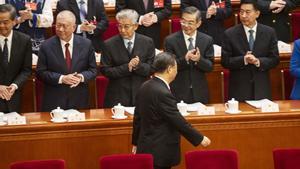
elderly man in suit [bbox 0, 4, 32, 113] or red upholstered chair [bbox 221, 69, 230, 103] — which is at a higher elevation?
elderly man in suit [bbox 0, 4, 32, 113]

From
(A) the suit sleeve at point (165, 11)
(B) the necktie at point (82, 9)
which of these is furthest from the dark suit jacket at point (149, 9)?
(B) the necktie at point (82, 9)

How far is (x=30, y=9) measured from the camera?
6715 mm

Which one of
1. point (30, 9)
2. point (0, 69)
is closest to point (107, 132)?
point (0, 69)

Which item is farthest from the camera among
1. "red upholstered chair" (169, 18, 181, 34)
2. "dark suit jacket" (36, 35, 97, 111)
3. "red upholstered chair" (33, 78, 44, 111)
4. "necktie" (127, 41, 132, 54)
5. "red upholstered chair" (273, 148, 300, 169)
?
"red upholstered chair" (169, 18, 181, 34)

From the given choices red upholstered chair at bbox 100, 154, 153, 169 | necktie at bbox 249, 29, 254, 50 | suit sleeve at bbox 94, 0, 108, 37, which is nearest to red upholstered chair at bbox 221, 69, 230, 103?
necktie at bbox 249, 29, 254, 50

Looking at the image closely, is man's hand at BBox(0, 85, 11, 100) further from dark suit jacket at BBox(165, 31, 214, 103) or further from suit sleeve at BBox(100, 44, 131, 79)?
dark suit jacket at BBox(165, 31, 214, 103)

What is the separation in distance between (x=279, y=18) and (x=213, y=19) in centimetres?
76

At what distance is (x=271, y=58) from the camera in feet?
20.6

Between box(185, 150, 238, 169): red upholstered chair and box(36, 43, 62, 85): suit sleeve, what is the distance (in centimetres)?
189

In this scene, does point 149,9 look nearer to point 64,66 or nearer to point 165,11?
point 165,11

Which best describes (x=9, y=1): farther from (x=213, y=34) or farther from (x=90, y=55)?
(x=213, y=34)

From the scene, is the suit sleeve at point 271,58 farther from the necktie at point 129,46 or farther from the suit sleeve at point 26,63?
the suit sleeve at point 26,63

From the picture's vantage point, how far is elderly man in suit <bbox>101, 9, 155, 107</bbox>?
20.0 ft

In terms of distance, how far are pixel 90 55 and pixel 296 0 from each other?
9.19 ft
